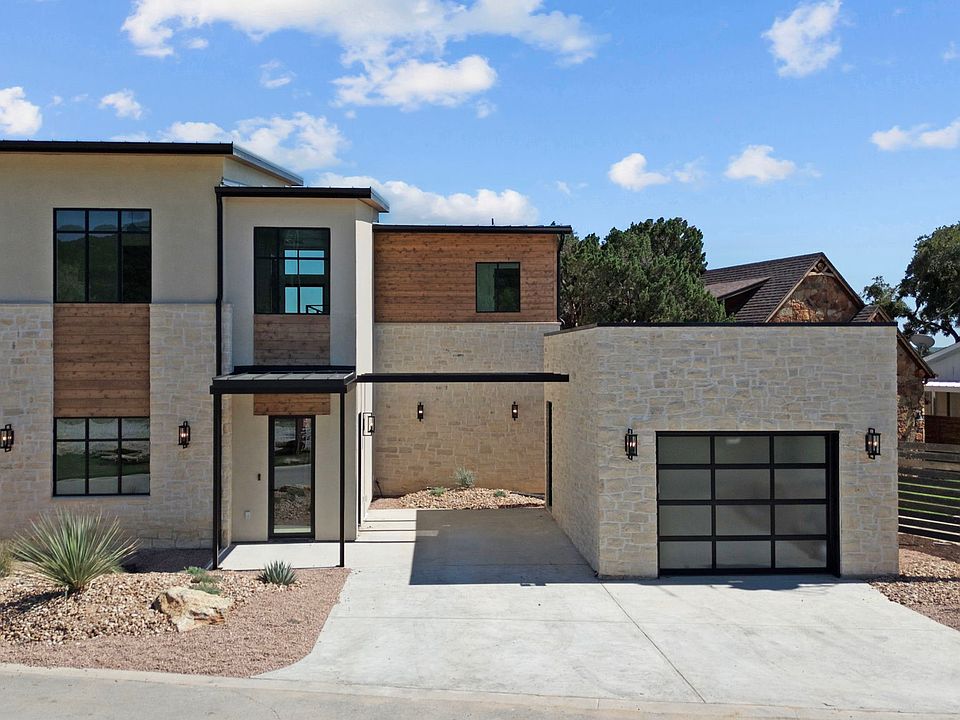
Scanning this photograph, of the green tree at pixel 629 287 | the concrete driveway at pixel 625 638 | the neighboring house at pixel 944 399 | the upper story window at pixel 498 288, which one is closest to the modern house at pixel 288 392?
the concrete driveway at pixel 625 638

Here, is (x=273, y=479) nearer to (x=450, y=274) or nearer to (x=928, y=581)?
(x=450, y=274)

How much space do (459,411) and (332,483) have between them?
5.79 metres

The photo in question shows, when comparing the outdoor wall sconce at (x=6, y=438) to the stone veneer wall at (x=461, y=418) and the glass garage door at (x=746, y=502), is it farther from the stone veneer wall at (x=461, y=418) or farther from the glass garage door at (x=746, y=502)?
the glass garage door at (x=746, y=502)

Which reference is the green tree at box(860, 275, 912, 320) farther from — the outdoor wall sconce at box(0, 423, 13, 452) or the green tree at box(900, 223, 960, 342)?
the outdoor wall sconce at box(0, 423, 13, 452)

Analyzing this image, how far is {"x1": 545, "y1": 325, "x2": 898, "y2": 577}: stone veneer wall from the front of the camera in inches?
478

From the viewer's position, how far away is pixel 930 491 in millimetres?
14531

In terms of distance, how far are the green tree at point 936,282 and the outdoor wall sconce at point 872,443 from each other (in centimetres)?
3705

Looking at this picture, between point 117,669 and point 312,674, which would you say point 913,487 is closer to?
point 312,674

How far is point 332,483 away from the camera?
14.5 m

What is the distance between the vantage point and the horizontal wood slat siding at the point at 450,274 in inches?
763

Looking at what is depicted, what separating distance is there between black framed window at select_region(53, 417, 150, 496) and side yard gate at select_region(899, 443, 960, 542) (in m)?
14.4

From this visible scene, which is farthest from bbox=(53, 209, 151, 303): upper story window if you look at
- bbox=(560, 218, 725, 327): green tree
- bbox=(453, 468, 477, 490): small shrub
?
bbox=(560, 218, 725, 327): green tree

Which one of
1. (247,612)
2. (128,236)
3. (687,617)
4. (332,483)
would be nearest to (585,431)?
(687,617)

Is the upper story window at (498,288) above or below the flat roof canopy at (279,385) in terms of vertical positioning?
above
